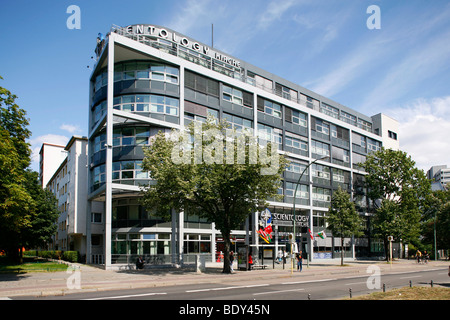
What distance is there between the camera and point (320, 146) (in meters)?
53.1

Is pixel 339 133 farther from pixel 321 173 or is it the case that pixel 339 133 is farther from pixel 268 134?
pixel 268 134

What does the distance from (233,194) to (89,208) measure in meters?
18.6

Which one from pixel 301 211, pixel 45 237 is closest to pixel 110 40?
pixel 45 237

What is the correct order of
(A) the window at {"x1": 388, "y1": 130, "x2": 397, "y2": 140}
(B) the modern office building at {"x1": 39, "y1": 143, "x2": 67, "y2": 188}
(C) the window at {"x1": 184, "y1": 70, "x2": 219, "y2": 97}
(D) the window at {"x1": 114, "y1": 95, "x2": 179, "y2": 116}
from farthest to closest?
(B) the modern office building at {"x1": 39, "y1": 143, "x2": 67, "y2": 188} < (A) the window at {"x1": 388, "y1": 130, "x2": 397, "y2": 140} < (C) the window at {"x1": 184, "y1": 70, "x2": 219, "y2": 97} < (D) the window at {"x1": 114, "y1": 95, "x2": 179, "y2": 116}

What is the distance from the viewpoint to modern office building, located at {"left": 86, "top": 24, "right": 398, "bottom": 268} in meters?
33.2

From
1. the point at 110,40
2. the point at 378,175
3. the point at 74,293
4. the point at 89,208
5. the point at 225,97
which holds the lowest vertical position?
the point at 74,293

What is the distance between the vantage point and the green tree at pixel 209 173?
2511 cm

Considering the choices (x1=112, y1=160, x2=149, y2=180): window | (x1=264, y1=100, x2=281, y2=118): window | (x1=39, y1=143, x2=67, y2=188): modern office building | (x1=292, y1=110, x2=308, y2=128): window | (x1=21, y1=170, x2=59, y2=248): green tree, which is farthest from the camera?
(x1=39, y1=143, x2=67, y2=188): modern office building

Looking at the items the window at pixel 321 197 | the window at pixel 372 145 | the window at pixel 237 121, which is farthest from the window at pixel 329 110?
the window at pixel 237 121

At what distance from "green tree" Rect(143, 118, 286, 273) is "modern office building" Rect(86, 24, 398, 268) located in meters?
3.10

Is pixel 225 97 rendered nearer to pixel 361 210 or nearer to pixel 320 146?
pixel 320 146

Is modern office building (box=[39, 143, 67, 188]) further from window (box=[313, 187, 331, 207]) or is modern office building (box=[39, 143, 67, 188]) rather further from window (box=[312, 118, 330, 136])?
window (box=[313, 187, 331, 207])

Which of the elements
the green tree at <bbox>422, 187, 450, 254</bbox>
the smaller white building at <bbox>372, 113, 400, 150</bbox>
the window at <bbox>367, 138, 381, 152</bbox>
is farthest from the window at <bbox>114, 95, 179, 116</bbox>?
the green tree at <bbox>422, 187, 450, 254</bbox>

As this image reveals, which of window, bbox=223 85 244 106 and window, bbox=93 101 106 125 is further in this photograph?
window, bbox=223 85 244 106
